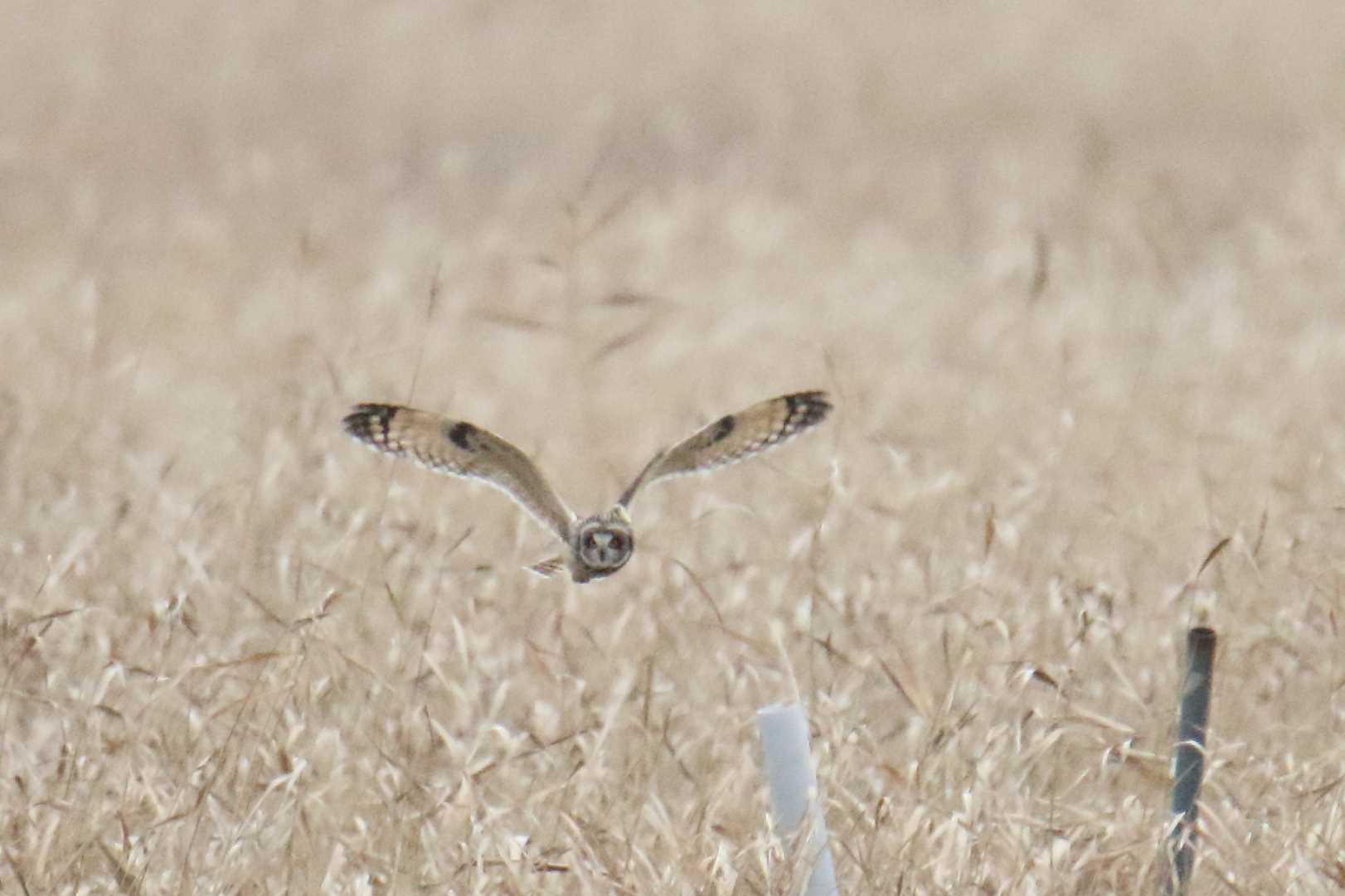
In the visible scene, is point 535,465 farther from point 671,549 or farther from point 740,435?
point 671,549

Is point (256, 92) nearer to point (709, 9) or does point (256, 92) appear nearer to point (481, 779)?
point (709, 9)

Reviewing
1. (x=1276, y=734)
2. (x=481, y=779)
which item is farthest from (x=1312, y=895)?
(x=481, y=779)

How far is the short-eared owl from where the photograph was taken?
2514mm

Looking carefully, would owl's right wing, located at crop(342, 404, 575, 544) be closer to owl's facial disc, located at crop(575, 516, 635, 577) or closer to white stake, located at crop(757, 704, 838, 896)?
owl's facial disc, located at crop(575, 516, 635, 577)

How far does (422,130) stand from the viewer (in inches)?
612

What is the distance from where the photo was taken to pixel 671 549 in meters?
4.59

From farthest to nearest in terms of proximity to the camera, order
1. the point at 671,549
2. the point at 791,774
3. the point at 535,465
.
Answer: the point at 671,549 < the point at 535,465 < the point at 791,774

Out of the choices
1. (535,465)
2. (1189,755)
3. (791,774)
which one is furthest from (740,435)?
(1189,755)

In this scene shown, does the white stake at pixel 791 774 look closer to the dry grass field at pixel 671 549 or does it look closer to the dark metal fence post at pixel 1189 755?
the dry grass field at pixel 671 549

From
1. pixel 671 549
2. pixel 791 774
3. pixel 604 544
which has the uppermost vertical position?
pixel 604 544

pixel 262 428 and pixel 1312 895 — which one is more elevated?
pixel 262 428

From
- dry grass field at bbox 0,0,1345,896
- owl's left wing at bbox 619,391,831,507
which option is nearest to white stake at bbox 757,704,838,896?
dry grass field at bbox 0,0,1345,896

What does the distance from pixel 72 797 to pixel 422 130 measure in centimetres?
1278

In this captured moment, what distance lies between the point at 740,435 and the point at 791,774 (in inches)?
16.5
